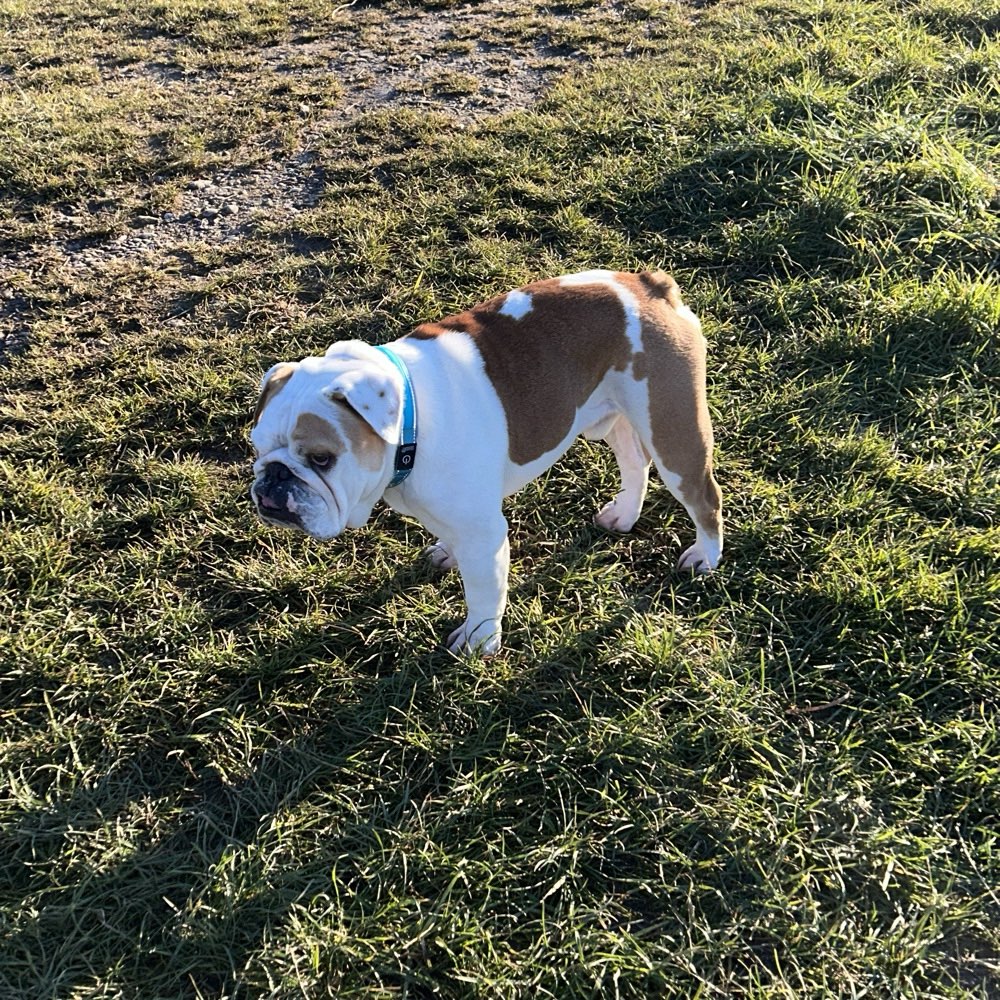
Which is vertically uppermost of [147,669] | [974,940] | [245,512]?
[245,512]

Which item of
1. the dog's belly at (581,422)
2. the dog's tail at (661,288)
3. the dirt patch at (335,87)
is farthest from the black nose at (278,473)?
the dirt patch at (335,87)

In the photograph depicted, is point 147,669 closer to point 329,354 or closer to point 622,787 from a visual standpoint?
point 329,354

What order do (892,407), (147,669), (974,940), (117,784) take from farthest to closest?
(892,407) → (147,669) → (117,784) → (974,940)

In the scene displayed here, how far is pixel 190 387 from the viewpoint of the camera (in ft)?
15.6

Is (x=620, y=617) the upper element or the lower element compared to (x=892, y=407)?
lower

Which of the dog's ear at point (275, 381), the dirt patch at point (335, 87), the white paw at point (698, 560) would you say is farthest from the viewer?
the dirt patch at point (335, 87)

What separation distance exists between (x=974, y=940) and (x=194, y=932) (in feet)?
8.89

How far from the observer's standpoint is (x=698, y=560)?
12.8 feet

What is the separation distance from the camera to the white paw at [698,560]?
152 inches

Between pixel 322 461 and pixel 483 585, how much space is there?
2.94 feet

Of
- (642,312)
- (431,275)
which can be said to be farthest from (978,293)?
(431,275)

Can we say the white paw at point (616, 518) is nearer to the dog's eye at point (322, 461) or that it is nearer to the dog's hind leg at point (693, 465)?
the dog's hind leg at point (693, 465)

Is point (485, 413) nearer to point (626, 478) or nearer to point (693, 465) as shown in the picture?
point (693, 465)

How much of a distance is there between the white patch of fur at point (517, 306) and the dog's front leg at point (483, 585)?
883 mm
